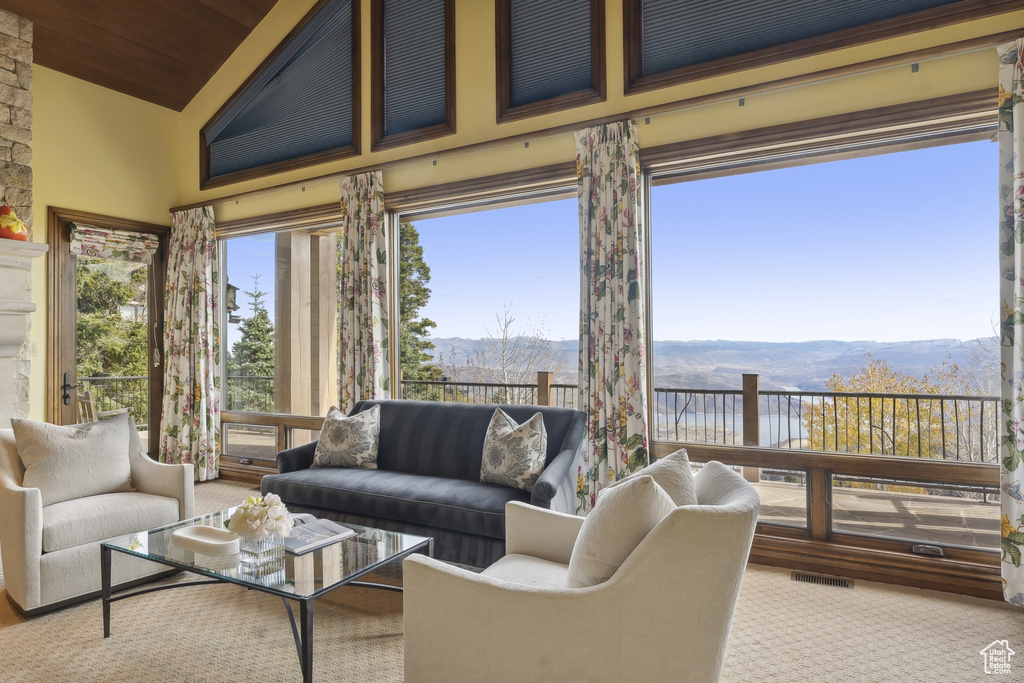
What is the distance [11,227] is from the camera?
418 cm

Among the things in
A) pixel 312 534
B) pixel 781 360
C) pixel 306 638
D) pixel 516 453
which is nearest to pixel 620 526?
pixel 306 638

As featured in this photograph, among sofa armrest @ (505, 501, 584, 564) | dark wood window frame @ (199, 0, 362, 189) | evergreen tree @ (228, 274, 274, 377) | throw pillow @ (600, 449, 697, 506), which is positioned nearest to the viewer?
throw pillow @ (600, 449, 697, 506)

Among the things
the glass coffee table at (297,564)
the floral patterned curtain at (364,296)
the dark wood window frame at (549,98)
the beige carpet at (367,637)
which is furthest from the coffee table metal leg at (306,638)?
the dark wood window frame at (549,98)

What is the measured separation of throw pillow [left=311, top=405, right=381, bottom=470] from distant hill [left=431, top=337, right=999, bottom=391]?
5.36ft

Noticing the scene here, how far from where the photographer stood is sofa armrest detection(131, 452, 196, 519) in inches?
127

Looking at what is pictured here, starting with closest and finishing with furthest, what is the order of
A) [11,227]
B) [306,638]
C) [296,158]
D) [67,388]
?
[306,638] → [11,227] → [67,388] → [296,158]

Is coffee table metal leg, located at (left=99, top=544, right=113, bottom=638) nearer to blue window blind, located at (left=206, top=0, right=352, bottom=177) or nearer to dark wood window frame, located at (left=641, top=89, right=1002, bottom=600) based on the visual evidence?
dark wood window frame, located at (left=641, top=89, right=1002, bottom=600)

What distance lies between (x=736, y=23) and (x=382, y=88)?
9.22 feet

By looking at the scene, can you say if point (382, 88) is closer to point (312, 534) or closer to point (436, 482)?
point (436, 482)

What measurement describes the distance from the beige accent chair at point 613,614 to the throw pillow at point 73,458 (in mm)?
2407

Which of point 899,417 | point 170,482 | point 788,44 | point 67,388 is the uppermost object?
point 788,44

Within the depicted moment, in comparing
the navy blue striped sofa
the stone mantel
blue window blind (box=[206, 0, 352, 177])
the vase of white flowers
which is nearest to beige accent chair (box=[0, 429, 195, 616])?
the navy blue striped sofa

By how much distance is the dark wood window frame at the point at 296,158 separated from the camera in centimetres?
495

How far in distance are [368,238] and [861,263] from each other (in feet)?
12.5
